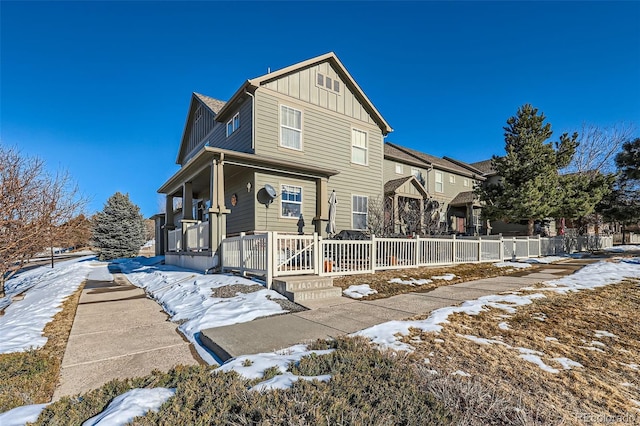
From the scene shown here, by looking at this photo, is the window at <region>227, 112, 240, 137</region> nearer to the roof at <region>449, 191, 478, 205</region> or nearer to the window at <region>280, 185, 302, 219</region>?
the window at <region>280, 185, 302, 219</region>

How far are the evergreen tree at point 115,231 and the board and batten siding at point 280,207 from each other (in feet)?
60.0

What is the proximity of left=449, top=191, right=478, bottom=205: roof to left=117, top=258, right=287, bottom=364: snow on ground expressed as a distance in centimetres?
1936

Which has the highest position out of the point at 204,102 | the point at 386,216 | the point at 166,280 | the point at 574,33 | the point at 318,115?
the point at 574,33

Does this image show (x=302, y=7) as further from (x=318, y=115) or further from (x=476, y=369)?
(x=476, y=369)

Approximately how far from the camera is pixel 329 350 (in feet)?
10.7

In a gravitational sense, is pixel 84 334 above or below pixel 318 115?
below

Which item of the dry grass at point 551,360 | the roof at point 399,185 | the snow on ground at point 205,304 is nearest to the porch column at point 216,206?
the snow on ground at point 205,304

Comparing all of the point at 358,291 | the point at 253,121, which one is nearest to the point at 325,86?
the point at 253,121

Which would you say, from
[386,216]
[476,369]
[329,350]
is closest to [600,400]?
[476,369]

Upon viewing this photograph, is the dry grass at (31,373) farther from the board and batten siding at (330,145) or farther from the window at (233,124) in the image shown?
the window at (233,124)

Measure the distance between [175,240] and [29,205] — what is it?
590 cm

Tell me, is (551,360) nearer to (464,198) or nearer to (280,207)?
Result: (280,207)

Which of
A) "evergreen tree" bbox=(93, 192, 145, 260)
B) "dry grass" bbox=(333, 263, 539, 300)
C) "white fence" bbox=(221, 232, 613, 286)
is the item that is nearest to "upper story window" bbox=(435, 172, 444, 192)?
"white fence" bbox=(221, 232, 613, 286)

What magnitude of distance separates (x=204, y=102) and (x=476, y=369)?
1617 cm
